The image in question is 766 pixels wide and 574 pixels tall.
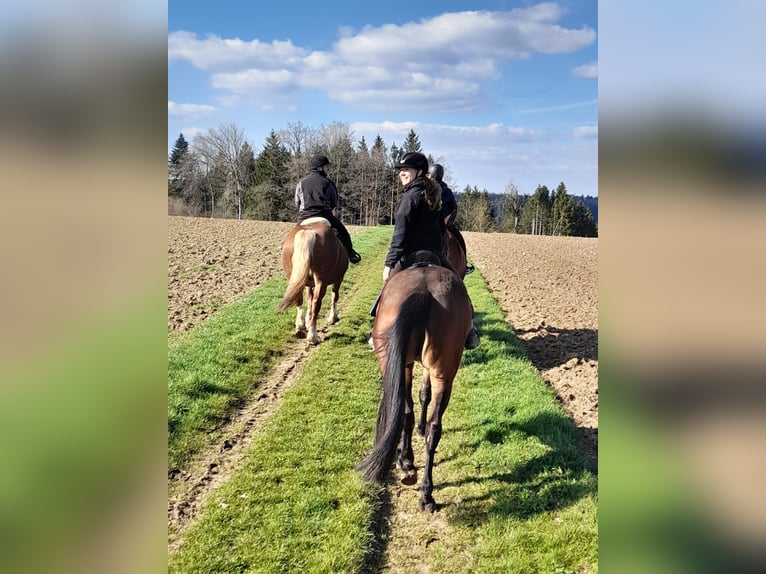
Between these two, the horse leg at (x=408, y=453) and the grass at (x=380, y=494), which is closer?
the grass at (x=380, y=494)

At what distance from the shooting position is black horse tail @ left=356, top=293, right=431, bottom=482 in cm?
421

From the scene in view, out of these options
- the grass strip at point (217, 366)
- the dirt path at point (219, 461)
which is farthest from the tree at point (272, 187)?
the dirt path at point (219, 461)

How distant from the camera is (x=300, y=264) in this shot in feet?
28.9

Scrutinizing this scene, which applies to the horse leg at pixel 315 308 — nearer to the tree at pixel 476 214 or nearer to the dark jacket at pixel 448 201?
the dark jacket at pixel 448 201

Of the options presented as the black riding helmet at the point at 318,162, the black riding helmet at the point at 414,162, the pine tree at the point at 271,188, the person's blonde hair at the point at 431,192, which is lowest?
the person's blonde hair at the point at 431,192

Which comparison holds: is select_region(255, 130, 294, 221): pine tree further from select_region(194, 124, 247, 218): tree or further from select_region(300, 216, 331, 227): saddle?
select_region(300, 216, 331, 227): saddle

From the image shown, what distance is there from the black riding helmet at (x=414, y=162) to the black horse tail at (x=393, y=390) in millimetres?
1777

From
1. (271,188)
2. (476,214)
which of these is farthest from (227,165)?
(476,214)

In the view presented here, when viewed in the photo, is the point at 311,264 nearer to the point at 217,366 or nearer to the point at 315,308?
the point at 315,308

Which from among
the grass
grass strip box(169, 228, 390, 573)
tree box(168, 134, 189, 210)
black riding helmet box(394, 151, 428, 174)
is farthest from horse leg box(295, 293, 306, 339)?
black riding helmet box(394, 151, 428, 174)

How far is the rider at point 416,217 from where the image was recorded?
5617 mm

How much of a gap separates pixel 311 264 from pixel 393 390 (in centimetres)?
520
